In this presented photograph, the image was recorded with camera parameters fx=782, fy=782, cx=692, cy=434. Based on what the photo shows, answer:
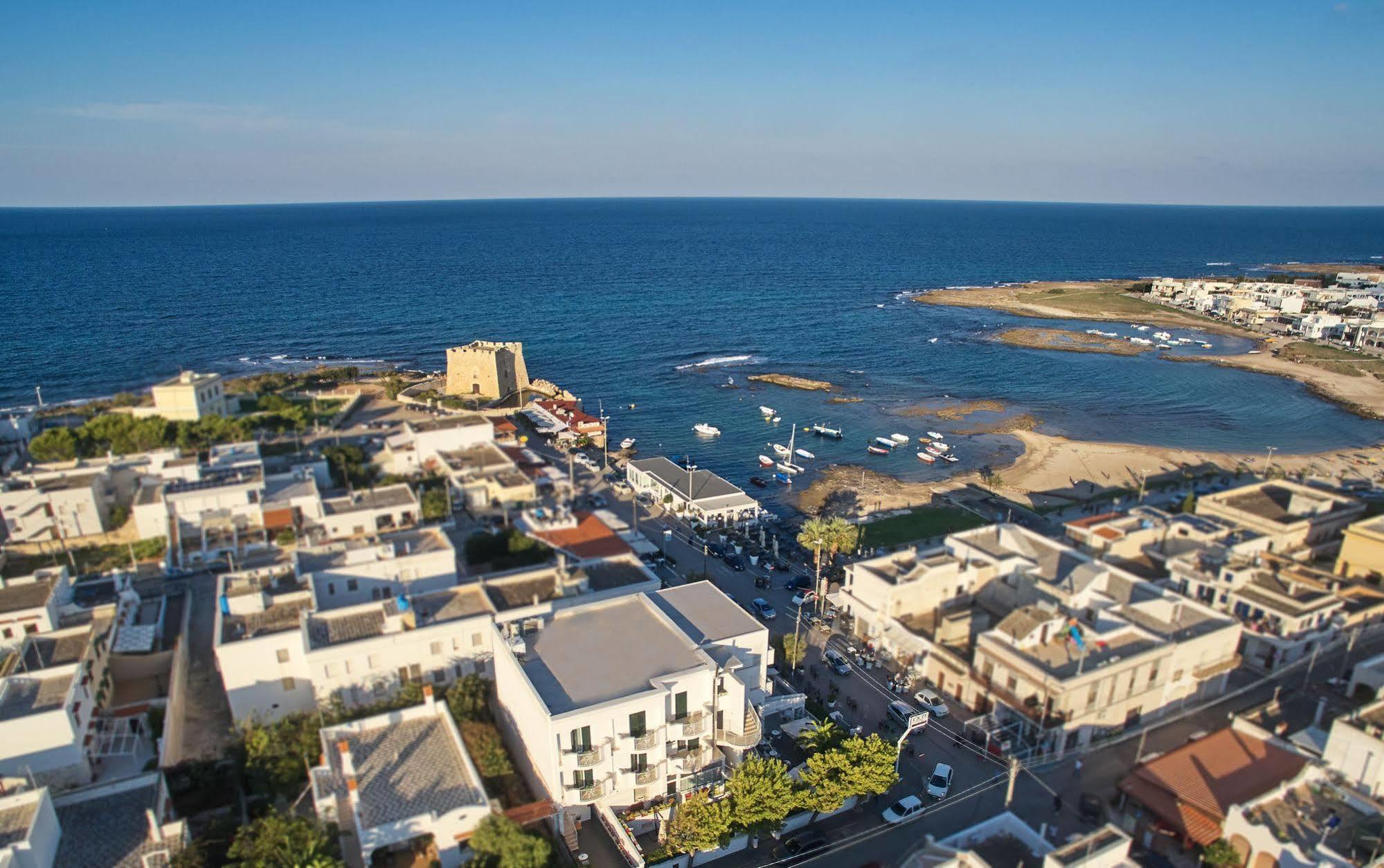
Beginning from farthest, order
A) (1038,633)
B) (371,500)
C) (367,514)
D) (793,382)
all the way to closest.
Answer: (793,382) → (371,500) → (367,514) → (1038,633)

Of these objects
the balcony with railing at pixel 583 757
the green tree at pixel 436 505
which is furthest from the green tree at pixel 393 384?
the balcony with railing at pixel 583 757

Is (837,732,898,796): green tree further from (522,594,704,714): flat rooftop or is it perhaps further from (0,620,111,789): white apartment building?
(0,620,111,789): white apartment building

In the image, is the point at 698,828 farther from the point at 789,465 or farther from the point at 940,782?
the point at 789,465

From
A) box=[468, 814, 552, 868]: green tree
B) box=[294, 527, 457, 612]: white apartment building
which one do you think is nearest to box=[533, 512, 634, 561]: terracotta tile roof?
box=[294, 527, 457, 612]: white apartment building

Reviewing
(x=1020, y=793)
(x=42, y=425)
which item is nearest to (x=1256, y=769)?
(x=1020, y=793)

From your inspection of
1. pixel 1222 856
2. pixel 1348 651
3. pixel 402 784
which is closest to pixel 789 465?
pixel 1348 651

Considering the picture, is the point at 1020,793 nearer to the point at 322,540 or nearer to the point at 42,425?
the point at 322,540

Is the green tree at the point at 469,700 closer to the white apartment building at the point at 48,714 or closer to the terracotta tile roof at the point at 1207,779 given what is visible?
the white apartment building at the point at 48,714
